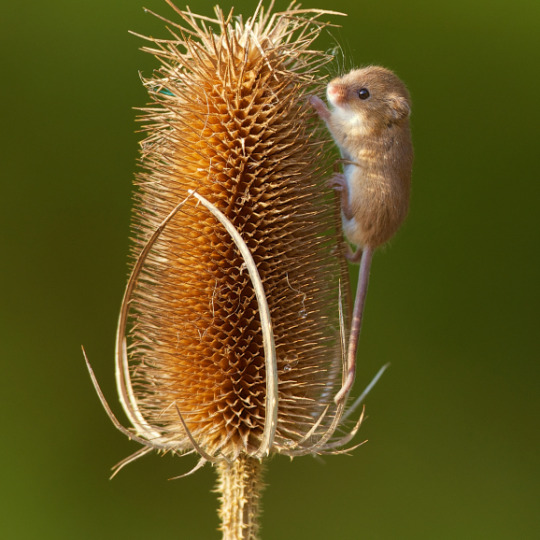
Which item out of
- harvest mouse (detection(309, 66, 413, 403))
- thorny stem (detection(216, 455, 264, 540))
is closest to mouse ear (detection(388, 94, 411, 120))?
harvest mouse (detection(309, 66, 413, 403))

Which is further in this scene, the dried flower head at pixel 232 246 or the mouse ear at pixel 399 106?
the mouse ear at pixel 399 106

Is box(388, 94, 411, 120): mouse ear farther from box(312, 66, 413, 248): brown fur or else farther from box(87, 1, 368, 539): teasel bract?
box(87, 1, 368, 539): teasel bract

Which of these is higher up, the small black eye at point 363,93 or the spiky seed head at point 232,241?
the small black eye at point 363,93

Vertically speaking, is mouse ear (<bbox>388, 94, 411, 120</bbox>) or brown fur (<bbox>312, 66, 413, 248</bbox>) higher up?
mouse ear (<bbox>388, 94, 411, 120</bbox>)

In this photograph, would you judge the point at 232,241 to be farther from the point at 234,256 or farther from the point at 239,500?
the point at 239,500

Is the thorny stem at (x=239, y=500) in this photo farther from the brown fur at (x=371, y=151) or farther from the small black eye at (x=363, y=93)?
the small black eye at (x=363, y=93)

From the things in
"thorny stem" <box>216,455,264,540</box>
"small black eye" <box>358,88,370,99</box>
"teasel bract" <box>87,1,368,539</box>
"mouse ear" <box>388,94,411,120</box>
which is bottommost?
"thorny stem" <box>216,455,264,540</box>

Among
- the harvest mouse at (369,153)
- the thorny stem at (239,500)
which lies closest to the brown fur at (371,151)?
the harvest mouse at (369,153)

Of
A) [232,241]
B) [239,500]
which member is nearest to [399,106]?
[232,241]
